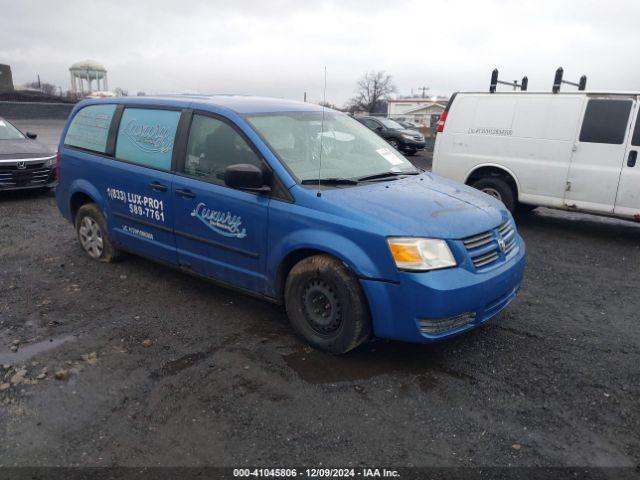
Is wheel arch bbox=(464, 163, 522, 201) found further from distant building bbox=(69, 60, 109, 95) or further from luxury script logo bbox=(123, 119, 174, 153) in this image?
distant building bbox=(69, 60, 109, 95)

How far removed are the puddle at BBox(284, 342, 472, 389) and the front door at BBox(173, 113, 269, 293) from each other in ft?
2.35

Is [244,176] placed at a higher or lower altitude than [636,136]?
lower

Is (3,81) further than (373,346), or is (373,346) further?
(3,81)

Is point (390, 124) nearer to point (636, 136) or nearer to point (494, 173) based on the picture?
point (494, 173)

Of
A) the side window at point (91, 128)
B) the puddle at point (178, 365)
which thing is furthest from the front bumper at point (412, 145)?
the puddle at point (178, 365)

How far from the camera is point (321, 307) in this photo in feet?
11.7

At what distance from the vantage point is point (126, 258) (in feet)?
18.2

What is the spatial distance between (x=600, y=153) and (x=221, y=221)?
18.1 ft

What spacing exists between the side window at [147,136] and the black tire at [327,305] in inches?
66.1

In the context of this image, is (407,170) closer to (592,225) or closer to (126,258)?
(126,258)

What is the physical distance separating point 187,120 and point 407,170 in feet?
6.40

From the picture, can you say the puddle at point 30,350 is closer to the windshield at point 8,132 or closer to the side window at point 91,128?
the side window at point 91,128

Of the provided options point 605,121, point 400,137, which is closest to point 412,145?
point 400,137

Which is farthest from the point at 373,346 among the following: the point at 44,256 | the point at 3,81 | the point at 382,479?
the point at 3,81
